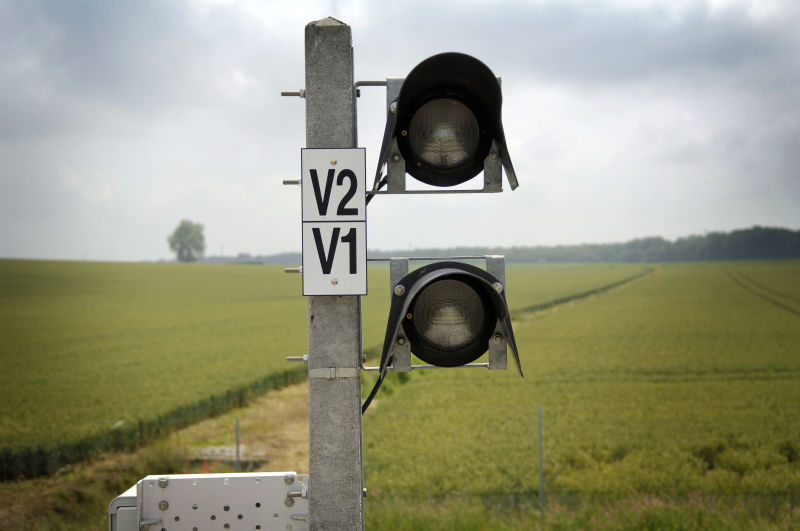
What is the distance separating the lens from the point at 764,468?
1051 cm

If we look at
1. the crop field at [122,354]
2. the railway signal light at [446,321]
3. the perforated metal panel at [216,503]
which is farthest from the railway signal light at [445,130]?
the crop field at [122,354]

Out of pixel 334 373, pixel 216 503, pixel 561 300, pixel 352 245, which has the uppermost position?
pixel 352 245

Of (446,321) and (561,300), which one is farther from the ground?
(446,321)

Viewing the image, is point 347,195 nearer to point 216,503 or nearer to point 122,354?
point 216,503

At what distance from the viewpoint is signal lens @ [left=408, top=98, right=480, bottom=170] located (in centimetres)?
283

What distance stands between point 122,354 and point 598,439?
69.9 ft

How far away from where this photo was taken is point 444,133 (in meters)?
2.85

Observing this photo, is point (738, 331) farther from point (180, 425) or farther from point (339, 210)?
point (339, 210)

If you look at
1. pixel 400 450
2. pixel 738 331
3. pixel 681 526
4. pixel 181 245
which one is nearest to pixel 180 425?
pixel 400 450

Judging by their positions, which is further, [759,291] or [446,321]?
[759,291]

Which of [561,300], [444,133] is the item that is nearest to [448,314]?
[444,133]

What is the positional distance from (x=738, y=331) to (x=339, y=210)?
34.3 meters

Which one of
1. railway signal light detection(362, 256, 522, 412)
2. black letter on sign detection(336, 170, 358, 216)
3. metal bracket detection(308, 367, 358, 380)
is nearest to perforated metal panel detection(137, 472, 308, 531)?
metal bracket detection(308, 367, 358, 380)

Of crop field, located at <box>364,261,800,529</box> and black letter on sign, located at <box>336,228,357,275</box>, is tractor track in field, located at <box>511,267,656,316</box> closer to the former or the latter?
crop field, located at <box>364,261,800,529</box>
